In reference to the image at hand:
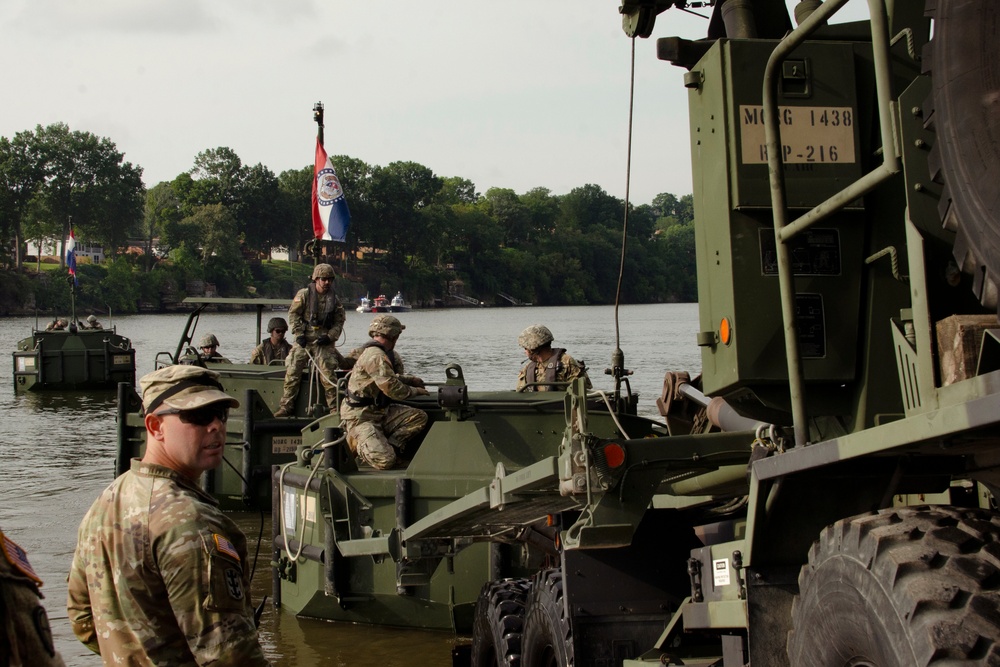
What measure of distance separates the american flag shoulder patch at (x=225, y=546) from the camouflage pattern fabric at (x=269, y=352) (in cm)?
1536

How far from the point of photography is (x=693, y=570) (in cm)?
461

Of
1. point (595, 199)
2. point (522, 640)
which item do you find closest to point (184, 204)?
point (595, 199)

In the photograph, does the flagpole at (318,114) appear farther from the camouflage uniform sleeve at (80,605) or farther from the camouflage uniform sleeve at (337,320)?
the camouflage uniform sleeve at (80,605)

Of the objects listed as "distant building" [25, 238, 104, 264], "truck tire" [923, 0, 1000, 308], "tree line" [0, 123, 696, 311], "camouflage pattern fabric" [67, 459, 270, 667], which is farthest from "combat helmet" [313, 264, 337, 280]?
"distant building" [25, 238, 104, 264]

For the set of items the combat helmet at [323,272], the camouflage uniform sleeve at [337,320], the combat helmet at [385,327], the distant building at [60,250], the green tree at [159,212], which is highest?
the green tree at [159,212]

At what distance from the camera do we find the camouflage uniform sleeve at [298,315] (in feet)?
49.9

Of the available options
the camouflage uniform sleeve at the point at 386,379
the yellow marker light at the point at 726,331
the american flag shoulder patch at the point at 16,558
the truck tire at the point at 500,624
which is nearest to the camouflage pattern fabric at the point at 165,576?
the american flag shoulder patch at the point at 16,558

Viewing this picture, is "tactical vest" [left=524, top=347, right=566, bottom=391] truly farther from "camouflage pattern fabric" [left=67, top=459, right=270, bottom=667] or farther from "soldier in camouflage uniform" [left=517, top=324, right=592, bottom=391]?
"camouflage pattern fabric" [left=67, top=459, right=270, bottom=667]

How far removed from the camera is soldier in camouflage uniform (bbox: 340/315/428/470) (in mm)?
9375

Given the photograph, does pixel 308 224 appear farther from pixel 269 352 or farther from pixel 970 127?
pixel 970 127

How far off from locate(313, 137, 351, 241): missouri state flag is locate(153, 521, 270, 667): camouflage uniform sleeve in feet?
55.9

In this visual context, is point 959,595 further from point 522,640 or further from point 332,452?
point 332,452

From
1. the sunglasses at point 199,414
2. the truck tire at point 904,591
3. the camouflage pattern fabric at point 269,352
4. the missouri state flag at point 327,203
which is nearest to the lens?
the truck tire at point 904,591

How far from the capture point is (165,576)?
334cm
